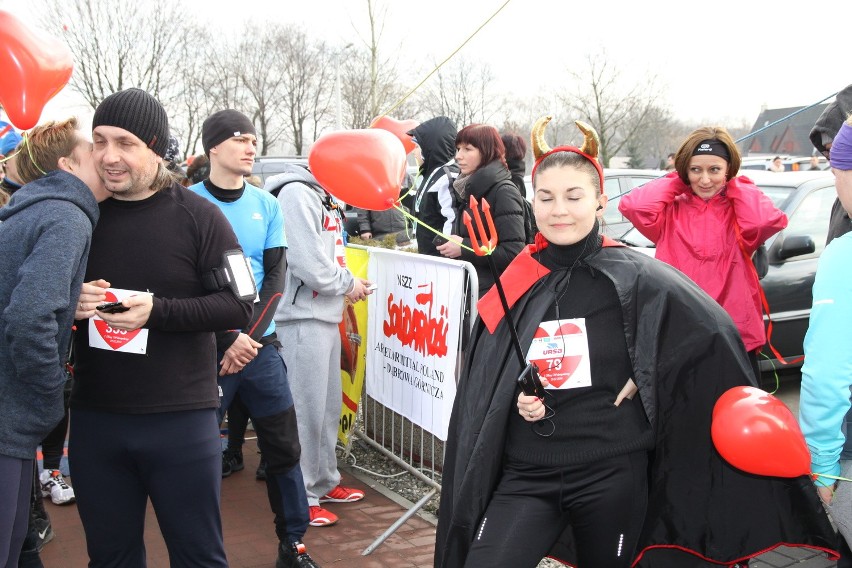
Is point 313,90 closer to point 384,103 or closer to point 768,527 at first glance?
point 384,103

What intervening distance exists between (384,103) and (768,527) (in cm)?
2975

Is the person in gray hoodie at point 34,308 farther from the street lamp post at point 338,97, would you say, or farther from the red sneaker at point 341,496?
the street lamp post at point 338,97

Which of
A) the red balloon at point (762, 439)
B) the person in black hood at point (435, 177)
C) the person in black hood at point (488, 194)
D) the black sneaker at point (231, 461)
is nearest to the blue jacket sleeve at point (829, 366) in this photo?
the red balloon at point (762, 439)

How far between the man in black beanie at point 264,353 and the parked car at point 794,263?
4.19 m

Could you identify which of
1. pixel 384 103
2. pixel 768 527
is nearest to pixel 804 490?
pixel 768 527

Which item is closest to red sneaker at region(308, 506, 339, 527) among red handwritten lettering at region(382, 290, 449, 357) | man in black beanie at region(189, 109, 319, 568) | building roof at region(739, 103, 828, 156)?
man in black beanie at region(189, 109, 319, 568)

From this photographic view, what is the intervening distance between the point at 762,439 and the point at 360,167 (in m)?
2.53

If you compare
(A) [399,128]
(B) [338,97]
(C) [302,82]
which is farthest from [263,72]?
(A) [399,128]

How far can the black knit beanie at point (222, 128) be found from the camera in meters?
4.39

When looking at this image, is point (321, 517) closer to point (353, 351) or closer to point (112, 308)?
point (353, 351)

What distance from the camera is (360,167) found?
424 centimetres

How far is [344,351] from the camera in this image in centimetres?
586

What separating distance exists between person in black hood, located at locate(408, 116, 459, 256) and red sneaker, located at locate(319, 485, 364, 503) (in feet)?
5.93

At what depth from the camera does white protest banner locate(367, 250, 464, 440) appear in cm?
451
